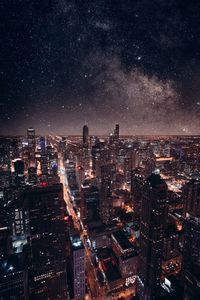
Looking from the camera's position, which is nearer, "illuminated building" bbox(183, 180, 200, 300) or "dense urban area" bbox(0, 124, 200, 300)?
"illuminated building" bbox(183, 180, 200, 300)

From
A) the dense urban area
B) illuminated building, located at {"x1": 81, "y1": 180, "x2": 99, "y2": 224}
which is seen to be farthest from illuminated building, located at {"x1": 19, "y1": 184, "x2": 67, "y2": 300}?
illuminated building, located at {"x1": 81, "y1": 180, "x2": 99, "y2": 224}

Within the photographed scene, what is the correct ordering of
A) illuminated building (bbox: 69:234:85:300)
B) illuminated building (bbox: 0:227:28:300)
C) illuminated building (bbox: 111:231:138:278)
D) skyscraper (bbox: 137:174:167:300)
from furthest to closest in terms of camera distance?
illuminated building (bbox: 111:231:138:278) → illuminated building (bbox: 69:234:85:300) → skyscraper (bbox: 137:174:167:300) → illuminated building (bbox: 0:227:28:300)

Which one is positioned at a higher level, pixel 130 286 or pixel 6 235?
pixel 6 235

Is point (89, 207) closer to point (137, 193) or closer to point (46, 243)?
point (137, 193)

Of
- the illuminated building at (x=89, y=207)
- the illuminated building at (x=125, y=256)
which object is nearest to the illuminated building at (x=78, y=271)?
the illuminated building at (x=125, y=256)

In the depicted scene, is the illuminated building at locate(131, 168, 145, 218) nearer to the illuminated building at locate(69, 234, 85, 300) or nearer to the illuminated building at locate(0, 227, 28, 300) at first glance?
the illuminated building at locate(69, 234, 85, 300)

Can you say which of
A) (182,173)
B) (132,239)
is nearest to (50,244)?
(132,239)

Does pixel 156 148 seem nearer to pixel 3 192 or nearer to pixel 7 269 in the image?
pixel 3 192

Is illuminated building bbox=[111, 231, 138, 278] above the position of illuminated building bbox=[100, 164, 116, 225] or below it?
below

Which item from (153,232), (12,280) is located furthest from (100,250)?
(12,280)
